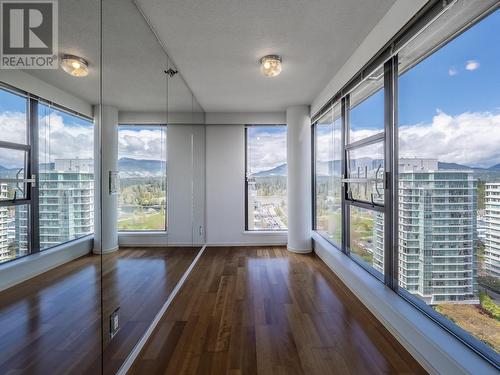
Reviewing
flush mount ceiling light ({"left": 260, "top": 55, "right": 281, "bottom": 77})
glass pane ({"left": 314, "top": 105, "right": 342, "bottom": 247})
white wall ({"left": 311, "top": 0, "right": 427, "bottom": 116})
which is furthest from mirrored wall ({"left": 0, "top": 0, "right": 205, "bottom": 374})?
glass pane ({"left": 314, "top": 105, "right": 342, "bottom": 247})

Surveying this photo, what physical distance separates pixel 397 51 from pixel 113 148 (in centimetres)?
219

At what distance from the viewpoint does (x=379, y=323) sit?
205 centimetres

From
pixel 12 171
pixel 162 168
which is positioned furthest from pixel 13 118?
pixel 162 168

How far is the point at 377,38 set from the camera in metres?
2.06

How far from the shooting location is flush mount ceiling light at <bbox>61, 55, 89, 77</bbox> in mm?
1059

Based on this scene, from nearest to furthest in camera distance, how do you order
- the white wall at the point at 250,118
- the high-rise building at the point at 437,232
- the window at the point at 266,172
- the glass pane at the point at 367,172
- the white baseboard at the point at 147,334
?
the high-rise building at the point at 437,232 < the white baseboard at the point at 147,334 < the glass pane at the point at 367,172 < the white wall at the point at 250,118 < the window at the point at 266,172

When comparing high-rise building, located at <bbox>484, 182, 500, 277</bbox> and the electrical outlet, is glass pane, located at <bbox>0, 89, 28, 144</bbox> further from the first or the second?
high-rise building, located at <bbox>484, 182, 500, 277</bbox>

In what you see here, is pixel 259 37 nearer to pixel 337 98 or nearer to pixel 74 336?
pixel 337 98

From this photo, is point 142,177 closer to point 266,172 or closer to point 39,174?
point 39,174

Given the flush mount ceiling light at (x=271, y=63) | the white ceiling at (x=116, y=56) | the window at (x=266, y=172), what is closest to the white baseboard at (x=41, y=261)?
the white ceiling at (x=116, y=56)

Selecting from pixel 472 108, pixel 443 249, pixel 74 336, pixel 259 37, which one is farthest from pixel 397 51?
pixel 74 336

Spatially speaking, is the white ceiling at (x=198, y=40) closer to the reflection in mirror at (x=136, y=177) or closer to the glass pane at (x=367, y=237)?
the reflection in mirror at (x=136, y=177)

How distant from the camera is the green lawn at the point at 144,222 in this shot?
1735 mm

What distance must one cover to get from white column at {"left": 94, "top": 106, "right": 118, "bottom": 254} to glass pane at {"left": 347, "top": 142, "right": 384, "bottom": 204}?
2.17 metres
